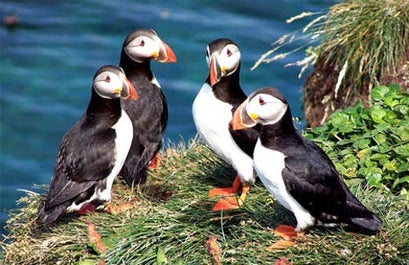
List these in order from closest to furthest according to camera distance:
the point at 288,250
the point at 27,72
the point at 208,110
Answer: the point at 288,250 < the point at 208,110 < the point at 27,72

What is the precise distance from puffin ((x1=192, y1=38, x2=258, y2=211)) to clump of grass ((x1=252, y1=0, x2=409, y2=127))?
1.64 m

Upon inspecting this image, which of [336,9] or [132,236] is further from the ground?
[336,9]

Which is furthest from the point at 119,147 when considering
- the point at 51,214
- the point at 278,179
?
the point at 278,179

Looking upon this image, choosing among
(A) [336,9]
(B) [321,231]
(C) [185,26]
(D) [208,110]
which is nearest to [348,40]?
(A) [336,9]

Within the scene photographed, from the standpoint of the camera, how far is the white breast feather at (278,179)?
19.0 ft

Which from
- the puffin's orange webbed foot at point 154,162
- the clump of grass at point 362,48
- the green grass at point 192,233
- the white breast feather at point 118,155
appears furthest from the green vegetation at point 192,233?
the clump of grass at point 362,48

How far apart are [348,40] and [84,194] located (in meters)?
2.68

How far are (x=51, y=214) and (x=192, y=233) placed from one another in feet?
3.32

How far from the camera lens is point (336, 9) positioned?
8.48m

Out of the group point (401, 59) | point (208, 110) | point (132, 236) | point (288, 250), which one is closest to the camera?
point (288, 250)

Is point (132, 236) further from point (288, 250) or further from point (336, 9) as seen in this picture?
point (336, 9)

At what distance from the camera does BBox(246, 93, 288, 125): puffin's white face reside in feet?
19.3

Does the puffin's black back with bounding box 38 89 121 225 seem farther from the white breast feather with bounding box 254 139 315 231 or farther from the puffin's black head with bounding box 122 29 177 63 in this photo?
the white breast feather with bounding box 254 139 315 231

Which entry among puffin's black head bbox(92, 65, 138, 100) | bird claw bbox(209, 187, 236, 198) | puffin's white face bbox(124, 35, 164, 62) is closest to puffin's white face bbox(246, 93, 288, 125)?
bird claw bbox(209, 187, 236, 198)
